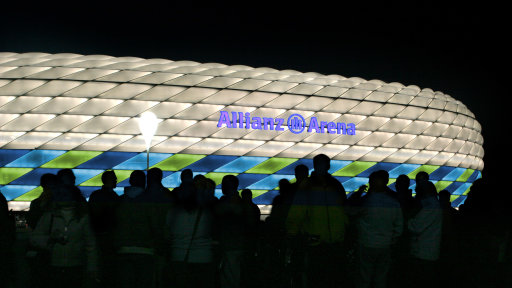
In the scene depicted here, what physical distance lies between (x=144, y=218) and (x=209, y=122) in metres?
19.5

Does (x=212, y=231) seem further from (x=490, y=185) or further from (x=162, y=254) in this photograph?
(x=490, y=185)

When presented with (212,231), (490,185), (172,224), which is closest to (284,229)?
(212,231)

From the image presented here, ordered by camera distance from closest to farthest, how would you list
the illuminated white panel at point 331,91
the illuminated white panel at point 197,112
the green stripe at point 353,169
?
the illuminated white panel at point 197,112
the illuminated white panel at point 331,91
the green stripe at point 353,169

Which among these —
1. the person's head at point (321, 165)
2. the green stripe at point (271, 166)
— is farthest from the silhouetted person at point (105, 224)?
the green stripe at point (271, 166)

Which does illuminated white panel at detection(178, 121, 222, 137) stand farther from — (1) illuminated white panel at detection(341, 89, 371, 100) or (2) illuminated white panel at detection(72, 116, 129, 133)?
(1) illuminated white panel at detection(341, 89, 371, 100)

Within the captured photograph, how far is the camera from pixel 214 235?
18.6 feet

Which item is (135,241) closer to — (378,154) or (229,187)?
(229,187)

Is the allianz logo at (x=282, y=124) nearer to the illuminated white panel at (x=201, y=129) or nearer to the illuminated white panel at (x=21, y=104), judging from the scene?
the illuminated white panel at (x=201, y=129)

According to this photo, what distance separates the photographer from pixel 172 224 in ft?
16.8

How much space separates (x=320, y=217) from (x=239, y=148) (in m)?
19.4

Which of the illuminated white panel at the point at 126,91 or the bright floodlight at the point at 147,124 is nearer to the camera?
the bright floodlight at the point at 147,124

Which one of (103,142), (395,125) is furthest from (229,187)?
(395,125)

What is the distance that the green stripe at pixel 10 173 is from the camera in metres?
22.4

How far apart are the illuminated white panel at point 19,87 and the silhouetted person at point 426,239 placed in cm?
2006
